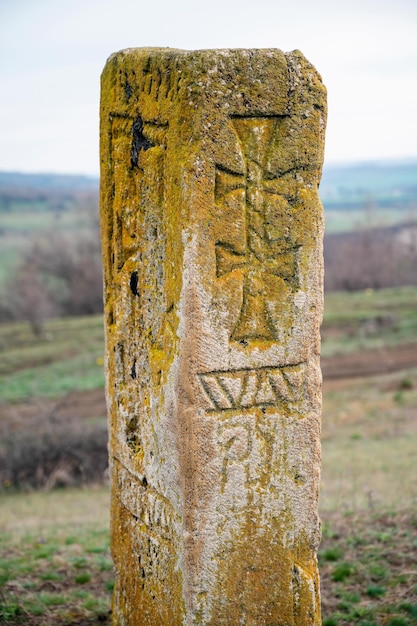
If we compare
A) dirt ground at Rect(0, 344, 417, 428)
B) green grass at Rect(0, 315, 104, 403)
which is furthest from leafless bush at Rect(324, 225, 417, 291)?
dirt ground at Rect(0, 344, 417, 428)

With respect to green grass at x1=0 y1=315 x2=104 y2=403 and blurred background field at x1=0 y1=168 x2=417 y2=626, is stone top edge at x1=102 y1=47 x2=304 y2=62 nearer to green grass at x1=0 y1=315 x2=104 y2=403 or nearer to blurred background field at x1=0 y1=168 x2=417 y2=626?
blurred background field at x1=0 y1=168 x2=417 y2=626

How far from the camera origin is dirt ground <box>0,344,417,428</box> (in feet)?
57.0

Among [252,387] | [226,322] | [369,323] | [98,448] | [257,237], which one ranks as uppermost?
[257,237]

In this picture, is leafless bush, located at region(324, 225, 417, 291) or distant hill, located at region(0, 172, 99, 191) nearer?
leafless bush, located at region(324, 225, 417, 291)

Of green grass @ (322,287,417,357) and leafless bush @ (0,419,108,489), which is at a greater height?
green grass @ (322,287,417,357)

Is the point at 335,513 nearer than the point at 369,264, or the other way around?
the point at 335,513

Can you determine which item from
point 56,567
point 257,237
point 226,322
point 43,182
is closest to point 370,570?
point 56,567

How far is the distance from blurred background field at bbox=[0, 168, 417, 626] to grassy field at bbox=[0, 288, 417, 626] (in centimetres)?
2

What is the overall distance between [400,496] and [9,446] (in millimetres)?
6722

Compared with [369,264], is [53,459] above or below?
below

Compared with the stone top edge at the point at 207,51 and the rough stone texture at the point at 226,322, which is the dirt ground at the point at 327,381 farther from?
the stone top edge at the point at 207,51

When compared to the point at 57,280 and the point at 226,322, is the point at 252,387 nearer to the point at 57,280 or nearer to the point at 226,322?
the point at 226,322

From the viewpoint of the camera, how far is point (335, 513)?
8.20 meters

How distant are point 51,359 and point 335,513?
18.2 m
